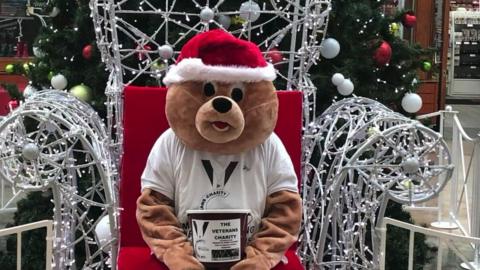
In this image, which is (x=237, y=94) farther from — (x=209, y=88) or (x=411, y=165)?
(x=411, y=165)

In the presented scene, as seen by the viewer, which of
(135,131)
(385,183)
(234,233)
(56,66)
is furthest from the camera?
(56,66)

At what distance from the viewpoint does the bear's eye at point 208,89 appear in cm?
204

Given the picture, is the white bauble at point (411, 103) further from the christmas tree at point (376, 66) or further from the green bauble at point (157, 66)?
the green bauble at point (157, 66)

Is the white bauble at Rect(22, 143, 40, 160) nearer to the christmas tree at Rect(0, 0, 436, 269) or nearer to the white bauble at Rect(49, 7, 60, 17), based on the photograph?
the christmas tree at Rect(0, 0, 436, 269)

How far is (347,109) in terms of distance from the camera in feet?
8.25

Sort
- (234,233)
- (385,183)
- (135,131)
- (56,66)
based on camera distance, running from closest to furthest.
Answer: (234,233)
(385,183)
(135,131)
(56,66)

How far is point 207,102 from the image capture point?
2.00 m

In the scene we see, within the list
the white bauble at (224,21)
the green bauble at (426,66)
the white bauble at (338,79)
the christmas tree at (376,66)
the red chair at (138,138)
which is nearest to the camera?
the red chair at (138,138)

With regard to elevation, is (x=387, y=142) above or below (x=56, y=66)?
below

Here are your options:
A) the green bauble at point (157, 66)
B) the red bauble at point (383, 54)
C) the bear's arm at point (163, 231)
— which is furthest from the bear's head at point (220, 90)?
the red bauble at point (383, 54)

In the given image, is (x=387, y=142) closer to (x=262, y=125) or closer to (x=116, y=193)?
(x=262, y=125)

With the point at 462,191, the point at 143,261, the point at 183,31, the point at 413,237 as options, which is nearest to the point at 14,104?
the point at 183,31

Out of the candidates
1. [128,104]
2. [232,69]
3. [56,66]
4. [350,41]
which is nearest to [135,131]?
[128,104]

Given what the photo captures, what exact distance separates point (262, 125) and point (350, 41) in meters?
1.73
